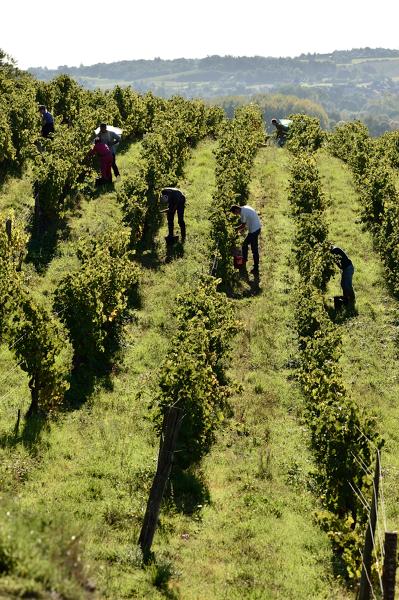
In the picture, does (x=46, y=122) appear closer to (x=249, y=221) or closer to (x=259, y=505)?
(x=249, y=221)

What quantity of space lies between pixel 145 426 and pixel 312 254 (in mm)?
8061

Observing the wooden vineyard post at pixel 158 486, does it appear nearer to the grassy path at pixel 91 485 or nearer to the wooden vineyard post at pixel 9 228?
the grassy path at pixel 91 485

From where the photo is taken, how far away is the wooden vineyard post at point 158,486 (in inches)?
319

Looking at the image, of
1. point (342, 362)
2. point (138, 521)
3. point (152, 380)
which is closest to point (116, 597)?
point (138, 521)

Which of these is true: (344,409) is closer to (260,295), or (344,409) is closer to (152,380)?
(152,380)

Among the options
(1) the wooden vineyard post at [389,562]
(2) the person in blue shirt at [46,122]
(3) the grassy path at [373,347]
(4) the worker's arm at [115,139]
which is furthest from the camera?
(2) the person in blue shirt at [46,122]

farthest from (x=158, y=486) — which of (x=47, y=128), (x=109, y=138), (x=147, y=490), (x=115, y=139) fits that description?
(x=47, y=128)

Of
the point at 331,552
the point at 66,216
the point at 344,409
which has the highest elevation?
the point at 66,216

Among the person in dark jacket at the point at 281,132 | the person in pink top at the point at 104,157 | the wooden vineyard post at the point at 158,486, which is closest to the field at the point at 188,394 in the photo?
the wooden vineyard post at the point at 158,486

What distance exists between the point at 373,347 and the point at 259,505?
21.4 ft

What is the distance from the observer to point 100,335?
12336 millimetres

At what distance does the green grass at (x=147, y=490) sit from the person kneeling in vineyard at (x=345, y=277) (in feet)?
5.78

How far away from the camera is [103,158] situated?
21875mm

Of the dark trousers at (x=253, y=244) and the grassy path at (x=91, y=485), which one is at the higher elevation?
the dark trousers at (x=253, y=244)
